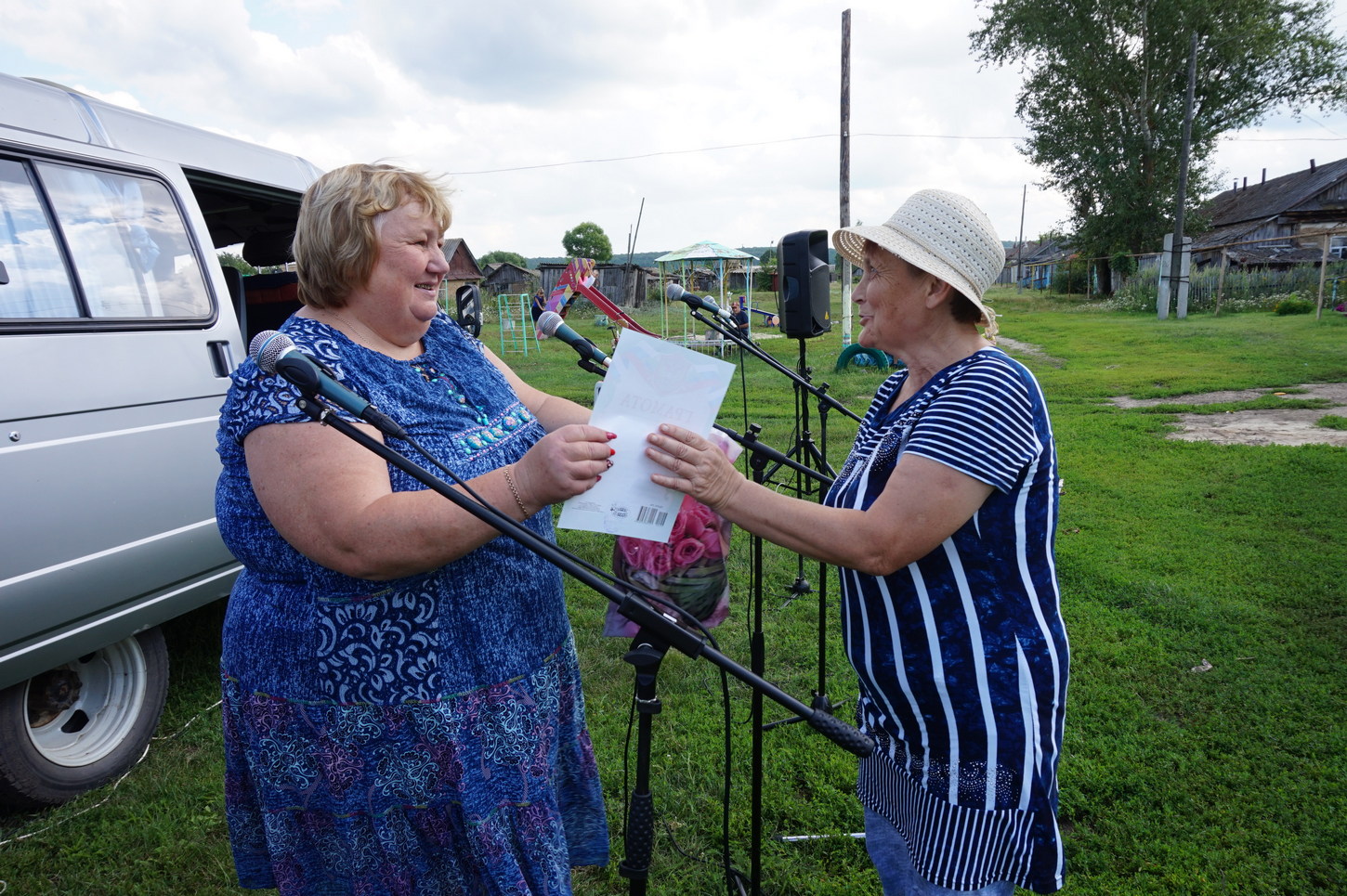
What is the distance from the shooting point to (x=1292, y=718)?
11.2 feet

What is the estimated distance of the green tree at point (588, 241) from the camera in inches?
2437

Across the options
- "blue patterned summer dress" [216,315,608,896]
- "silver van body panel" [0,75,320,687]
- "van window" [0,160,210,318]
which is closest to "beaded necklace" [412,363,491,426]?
"blue patterned summer dress" [216,315,608,896]

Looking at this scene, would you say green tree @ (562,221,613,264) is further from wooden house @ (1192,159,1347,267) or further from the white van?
the white van

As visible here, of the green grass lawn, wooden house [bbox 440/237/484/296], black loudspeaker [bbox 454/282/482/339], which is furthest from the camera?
wooden house [bbox 440/237/484/296]

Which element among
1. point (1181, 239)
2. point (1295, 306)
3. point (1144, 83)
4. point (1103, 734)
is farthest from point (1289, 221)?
point (1103, 734)

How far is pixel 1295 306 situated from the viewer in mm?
20125

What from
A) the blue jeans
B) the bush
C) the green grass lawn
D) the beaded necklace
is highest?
the beaded necklace

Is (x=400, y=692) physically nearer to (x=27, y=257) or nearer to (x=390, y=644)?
(x=390, y=644)

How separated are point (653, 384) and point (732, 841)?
2.16 m

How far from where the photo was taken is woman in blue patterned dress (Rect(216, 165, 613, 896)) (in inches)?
56.9

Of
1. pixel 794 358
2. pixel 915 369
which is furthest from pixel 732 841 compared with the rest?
pixel 794 358

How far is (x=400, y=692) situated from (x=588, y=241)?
63432mm

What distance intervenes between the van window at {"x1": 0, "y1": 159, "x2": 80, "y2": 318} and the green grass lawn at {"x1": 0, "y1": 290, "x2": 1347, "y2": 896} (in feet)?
6.05

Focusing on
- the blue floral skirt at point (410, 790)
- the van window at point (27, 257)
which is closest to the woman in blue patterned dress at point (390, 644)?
the blue floral skirt at point (410, 790)
